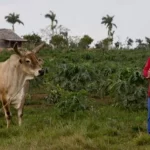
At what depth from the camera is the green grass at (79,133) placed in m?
6.03

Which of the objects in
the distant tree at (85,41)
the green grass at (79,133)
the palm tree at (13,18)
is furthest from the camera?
the palm tree at (13,18)

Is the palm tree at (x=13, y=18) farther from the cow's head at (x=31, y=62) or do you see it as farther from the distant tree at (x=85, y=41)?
the cow's head at (x=31, y=62)

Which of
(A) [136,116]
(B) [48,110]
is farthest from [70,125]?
(B) [48,110]

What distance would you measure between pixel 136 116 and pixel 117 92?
1.37m

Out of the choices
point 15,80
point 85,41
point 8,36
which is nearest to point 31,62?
point 15,80

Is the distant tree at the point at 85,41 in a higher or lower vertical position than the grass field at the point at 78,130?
higher

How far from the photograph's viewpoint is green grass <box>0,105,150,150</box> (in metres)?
6.03

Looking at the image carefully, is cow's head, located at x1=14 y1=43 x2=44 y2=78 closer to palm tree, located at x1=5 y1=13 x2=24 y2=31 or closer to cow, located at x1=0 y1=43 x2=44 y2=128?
cow, located at x1=0 y1=43 x2=44 y2=128

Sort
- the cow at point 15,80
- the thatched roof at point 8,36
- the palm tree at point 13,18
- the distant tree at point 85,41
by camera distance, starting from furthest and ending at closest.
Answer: the palm tree at point 13,18 → the distant tree at point 85,41 → the thatched roof at point 8,36 → the cow at point 15,80

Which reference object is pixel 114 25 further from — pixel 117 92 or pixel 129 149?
pixel 129 149

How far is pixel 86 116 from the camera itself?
851 cm

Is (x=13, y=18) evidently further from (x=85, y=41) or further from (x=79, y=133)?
(x=79, y=133)

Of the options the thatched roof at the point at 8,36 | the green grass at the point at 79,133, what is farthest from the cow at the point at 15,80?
the thatched roof at the point at 8,36

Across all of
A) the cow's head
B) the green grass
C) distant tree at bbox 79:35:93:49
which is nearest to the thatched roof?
distant tree at bbox 79:35:93:49
